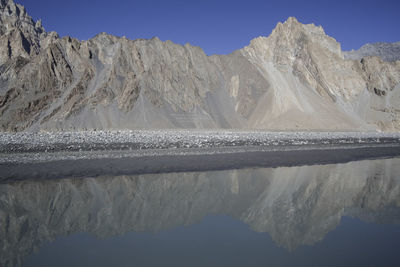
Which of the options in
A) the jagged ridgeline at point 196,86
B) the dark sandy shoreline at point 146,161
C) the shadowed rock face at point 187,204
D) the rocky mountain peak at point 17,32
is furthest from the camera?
the rocky mountain peak at point 17,32

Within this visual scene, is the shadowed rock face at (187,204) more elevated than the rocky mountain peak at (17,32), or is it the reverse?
the rocky mountain peak at (17,32)

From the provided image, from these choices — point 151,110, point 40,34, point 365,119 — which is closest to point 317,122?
point 365,119

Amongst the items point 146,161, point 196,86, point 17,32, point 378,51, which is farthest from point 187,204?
point 378,51

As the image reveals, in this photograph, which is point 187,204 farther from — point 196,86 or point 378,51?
point 378,51

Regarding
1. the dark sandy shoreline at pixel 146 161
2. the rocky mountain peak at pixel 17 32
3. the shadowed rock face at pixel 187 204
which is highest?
the rocky mountain peak at pixel 17 32

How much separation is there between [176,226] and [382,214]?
5312 mm

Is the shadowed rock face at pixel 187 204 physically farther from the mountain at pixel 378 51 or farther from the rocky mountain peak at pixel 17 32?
the mountain at pixel 378 51

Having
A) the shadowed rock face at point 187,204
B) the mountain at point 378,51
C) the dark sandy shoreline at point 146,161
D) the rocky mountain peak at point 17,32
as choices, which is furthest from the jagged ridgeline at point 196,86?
the mountain at point 378,51

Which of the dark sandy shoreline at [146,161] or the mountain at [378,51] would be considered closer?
the dark sandy shoreline at [146,161]

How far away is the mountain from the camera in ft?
361

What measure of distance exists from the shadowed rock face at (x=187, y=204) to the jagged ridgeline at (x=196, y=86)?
118 ft

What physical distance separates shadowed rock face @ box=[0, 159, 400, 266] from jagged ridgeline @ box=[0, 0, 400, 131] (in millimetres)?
35974

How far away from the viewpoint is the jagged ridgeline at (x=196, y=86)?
4959 centimetres

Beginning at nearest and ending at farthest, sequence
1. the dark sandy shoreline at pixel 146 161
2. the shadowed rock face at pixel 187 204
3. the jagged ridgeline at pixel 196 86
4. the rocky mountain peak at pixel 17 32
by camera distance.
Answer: the shadowed rock face at pixel 187 204, the dark sandy shoreline at pixel 146 161, the jagged ridgeline at pixel 196 86, the rocky mountain peak at pixel 17 32
